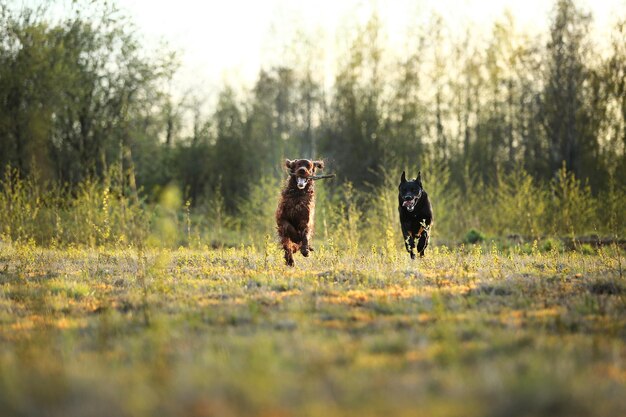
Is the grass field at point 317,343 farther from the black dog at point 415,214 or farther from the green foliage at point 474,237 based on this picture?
the green foliage at point 474,237

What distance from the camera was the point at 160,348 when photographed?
4.39 metres

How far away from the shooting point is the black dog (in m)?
10.4

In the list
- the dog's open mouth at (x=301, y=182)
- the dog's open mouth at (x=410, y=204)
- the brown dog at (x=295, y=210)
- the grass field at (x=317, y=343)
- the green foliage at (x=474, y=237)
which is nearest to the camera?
the grass field at (x=317, y=343)

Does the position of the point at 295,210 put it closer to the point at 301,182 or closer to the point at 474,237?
the point at 301,182

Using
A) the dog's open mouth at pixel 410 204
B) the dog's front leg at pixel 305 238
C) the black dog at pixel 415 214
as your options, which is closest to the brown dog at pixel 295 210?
the dog's front leg at pixel 305 238

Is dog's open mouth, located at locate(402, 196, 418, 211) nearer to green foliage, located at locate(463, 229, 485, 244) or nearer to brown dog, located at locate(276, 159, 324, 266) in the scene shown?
brown dog, located at locate(276, 159, 324, 266)

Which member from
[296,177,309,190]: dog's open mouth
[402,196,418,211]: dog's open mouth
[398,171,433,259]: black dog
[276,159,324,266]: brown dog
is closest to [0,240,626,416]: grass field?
[276,159,324,266]: brown dog

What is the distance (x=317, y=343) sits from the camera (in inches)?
172

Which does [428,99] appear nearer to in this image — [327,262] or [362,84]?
[362,84]

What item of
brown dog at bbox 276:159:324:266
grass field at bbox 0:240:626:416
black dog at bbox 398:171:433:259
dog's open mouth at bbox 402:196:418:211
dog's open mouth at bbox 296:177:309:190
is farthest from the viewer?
black dog at bbox 398:171:433:259

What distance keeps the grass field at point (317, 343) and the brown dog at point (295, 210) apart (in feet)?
3.46

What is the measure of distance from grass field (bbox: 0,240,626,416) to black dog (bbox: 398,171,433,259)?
87.1 inches

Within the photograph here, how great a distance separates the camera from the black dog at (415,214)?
1039 centimetres

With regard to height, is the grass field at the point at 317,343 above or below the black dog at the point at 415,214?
below
